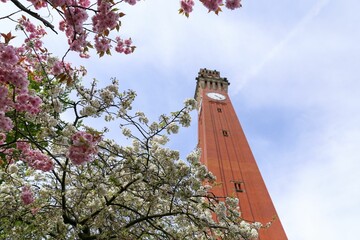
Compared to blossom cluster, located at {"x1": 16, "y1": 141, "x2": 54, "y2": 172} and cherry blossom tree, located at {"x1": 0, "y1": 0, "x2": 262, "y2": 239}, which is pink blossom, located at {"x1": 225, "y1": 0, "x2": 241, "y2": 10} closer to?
cherry blossom tree, located at {"x1": 0, "y1": 0, "x2": 262, "y2": 239}

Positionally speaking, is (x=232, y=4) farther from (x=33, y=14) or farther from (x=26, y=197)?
(x=26, y=197)

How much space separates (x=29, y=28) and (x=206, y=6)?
325 centimetres

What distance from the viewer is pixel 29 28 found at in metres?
5.45

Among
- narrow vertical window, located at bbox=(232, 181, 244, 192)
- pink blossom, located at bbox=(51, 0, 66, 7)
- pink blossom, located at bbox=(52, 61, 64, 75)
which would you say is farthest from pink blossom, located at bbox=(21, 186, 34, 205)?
narrow vertical window, located at bbox=(232, 181, 244, 192)

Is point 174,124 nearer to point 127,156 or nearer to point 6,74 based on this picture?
point 127,156

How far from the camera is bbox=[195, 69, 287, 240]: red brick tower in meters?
20.2

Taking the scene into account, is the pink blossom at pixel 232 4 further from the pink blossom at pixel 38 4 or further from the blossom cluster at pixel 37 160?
the blossom cluster at pixel 37 160

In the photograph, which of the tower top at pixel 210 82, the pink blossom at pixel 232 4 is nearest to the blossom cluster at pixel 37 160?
the pink blossom at pixel 232 4

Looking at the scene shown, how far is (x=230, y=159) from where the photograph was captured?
2398cm

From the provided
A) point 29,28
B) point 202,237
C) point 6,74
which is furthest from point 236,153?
point 6,74

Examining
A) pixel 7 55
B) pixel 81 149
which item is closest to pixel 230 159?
pixel 81 149

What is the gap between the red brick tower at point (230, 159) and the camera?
795 inches

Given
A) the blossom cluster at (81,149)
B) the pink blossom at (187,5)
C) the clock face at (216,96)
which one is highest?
the clock face at (216,96)

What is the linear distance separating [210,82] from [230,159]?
38.4ft
